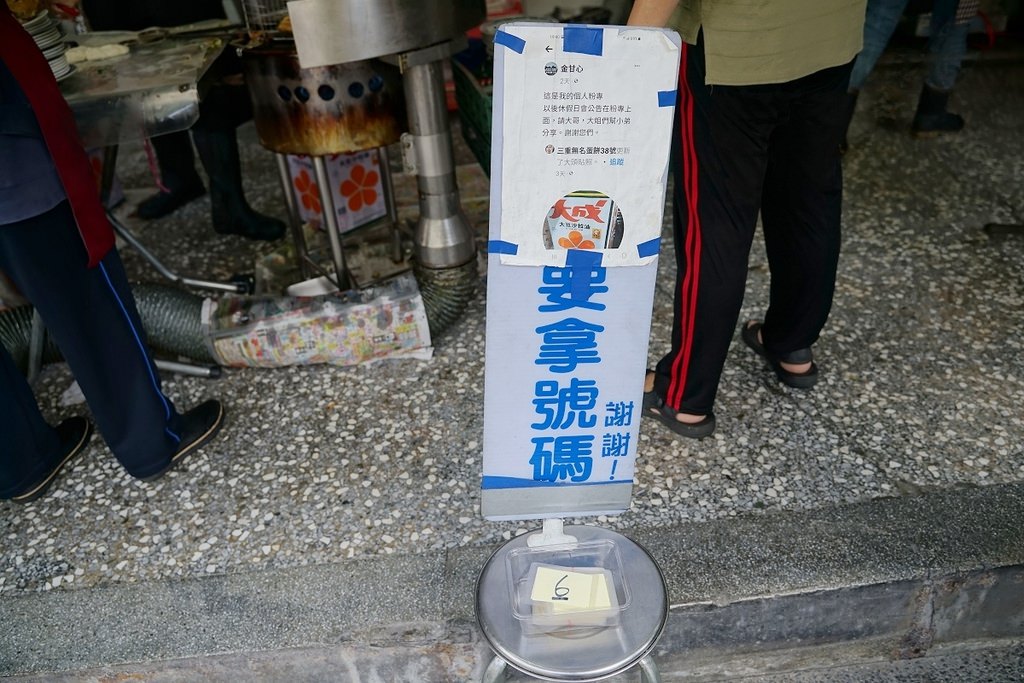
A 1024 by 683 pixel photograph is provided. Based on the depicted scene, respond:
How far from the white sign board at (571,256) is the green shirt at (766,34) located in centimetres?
69

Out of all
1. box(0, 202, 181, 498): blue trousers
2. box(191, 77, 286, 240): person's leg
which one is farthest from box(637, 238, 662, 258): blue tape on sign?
box(191, 77, 286, 240): person's leg

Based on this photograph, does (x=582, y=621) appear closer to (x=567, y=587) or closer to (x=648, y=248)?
(x=567, y=587)

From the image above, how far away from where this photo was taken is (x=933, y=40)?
4453mm

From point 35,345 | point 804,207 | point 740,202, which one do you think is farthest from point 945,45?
point 35,345

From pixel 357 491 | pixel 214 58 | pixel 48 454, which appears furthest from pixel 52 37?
pixel 357 491

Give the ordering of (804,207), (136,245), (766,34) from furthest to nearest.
→ (136,245), (804,207), (766,34)

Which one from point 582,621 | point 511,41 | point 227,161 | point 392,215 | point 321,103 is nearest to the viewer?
point 511,41

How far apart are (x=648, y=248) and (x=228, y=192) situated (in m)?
2.97

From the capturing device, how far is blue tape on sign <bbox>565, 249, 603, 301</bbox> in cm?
149

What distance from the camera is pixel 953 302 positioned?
125 inches

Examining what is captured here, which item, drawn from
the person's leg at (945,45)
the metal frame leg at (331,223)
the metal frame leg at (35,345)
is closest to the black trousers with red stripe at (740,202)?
the metal frame leg at (331,223)

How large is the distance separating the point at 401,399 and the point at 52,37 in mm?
1711

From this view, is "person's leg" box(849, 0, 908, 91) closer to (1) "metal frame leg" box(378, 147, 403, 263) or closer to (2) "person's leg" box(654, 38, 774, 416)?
(2) "person's leg" box(654, 38, 774, 416)

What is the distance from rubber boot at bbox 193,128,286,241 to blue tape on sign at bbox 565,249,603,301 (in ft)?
9.27
